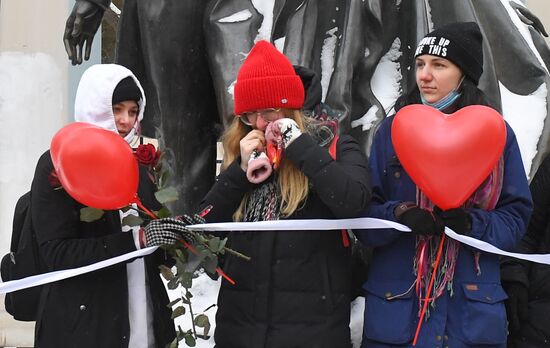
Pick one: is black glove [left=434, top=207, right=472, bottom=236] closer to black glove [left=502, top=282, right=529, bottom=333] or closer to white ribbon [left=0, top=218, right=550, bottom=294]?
white ribbon [left=0, top=218, right=550, bottom=294]

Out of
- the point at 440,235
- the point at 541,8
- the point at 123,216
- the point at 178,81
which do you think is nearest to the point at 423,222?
the point at 440,235

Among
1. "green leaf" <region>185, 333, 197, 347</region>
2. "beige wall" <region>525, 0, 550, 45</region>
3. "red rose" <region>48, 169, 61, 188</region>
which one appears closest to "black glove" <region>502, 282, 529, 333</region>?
"green leaf" <region>185, 333, 197, 347</region>

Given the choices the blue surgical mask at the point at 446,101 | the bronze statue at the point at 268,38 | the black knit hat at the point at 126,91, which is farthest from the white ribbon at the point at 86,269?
the bronze statue at the point at 268,38

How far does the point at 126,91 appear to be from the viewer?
2871mm

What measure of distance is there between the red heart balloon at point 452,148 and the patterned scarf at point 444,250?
10 centimetres

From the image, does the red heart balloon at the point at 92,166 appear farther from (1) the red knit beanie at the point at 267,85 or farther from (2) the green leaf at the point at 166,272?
(1) the red knit beanie at the point at 267,85

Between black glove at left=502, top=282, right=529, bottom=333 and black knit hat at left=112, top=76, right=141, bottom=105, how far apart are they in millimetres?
1198

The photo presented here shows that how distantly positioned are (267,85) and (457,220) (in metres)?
0.62

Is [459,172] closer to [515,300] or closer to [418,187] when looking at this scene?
[418,187]

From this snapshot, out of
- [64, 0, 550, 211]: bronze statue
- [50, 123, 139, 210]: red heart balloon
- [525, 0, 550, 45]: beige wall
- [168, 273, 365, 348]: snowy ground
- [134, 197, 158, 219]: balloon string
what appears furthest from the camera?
[525, 0, 550, 45]: beige wall

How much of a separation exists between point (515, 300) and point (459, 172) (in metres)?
0.48

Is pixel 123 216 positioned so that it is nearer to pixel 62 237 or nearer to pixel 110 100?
pixel 62 237

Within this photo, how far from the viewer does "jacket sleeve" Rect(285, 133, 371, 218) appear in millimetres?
2604

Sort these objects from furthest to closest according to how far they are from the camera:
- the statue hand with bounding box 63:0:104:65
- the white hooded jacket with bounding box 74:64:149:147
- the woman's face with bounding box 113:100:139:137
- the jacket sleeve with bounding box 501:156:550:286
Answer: the statue hand with bounding box 63:0:104:65, the jacket sleeve with bounding box 501:156:550:286, the woman's face with bounding box 113:100:139:137, the white hooded jacket with bounding box 74:64:149:147
